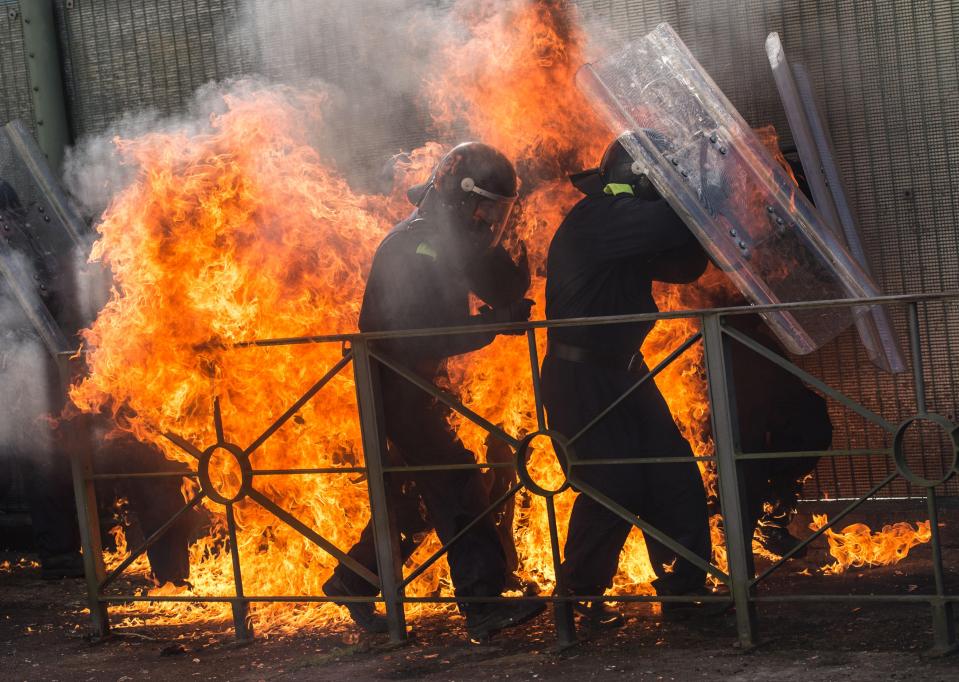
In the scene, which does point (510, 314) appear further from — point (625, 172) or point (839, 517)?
point (839, 517)

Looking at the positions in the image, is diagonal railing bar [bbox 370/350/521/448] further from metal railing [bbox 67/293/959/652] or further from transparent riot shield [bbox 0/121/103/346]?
transparent riot shield [bbox 0/121/103/346]

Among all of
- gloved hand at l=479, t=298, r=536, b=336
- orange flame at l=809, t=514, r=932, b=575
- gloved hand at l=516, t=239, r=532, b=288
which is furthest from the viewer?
orange flame at l=809, t=514, r=932, b=575

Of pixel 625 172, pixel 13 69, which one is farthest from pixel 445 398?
pixel 13 69

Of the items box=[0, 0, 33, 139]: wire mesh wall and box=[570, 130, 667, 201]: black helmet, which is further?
box=[0, 0, 33, 139]: wire mesh wall

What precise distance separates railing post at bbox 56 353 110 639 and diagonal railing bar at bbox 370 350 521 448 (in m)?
1.60

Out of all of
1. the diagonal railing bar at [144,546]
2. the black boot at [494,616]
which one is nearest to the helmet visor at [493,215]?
the black boot at [494,616]

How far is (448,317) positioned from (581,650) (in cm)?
157

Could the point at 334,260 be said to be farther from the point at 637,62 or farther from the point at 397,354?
the point at 637,62

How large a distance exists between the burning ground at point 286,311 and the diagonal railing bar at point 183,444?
0.07 m

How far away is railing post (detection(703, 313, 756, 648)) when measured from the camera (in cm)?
495

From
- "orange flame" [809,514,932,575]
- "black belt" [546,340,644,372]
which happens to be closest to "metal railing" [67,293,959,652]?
"black belt" [546,340,644,372]

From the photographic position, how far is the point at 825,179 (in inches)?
242

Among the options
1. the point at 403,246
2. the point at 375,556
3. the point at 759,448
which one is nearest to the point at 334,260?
the point at 403,246

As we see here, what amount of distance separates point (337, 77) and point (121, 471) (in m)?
2.83
